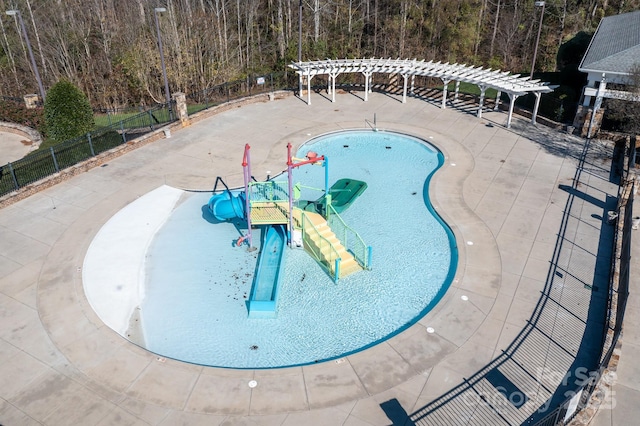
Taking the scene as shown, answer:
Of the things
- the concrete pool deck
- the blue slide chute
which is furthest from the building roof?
the blue slide chute

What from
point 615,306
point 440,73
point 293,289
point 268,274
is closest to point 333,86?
point 440,73

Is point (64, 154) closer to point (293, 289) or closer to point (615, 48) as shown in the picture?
point (293, 289)

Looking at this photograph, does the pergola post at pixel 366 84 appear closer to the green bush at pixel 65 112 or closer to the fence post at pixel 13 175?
the green bush at pixel 65 112

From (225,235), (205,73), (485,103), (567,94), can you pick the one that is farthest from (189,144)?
(567,94)

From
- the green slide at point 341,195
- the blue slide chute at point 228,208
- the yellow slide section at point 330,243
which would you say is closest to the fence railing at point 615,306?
the yellow slide section at point 330,243

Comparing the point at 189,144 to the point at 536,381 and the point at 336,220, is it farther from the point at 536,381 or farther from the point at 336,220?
the point at 536,381

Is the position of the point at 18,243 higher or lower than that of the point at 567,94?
lower

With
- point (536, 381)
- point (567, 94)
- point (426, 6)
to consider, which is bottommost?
point (536, 381)

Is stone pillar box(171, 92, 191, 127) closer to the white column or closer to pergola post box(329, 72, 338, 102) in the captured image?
pergola post box(329, 72, 338, 102)
